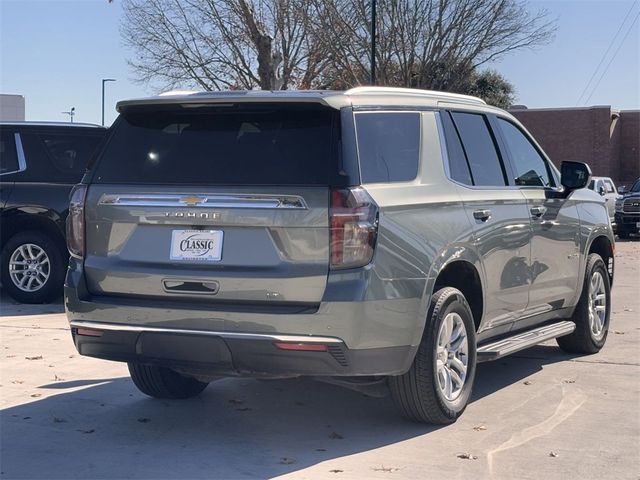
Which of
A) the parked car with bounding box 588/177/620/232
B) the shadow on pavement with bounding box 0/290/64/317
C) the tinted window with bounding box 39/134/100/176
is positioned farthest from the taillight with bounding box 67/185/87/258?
the parked car with bounding box 588/177/620/232

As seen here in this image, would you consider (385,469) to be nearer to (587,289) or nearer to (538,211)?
(538,211)

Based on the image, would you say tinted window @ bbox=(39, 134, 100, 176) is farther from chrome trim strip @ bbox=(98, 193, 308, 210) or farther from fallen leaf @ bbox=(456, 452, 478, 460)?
fallen leaf @ bbox=(456, 452, 478, 460)

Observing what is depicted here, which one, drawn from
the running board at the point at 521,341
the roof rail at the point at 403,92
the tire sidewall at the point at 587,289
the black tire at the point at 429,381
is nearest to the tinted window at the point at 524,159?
the roof rail at the point at 403,92

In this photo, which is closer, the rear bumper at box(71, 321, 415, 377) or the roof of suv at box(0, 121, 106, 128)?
the rear bumper at box(71, 321, 415, 377)

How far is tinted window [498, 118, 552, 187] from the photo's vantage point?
6.93 metres

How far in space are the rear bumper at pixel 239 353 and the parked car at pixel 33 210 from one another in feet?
18.8

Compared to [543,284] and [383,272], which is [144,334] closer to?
[383,272]

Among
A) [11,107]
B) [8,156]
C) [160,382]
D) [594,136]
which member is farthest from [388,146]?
[11,107]

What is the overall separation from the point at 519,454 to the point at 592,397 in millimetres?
1585

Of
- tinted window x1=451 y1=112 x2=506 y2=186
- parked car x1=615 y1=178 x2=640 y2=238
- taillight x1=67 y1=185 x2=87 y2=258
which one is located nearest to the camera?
taillight x1=67 y1=185 x2=87 y2=258

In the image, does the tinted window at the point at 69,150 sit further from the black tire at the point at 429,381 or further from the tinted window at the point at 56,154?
the black tire at the point at 429,381

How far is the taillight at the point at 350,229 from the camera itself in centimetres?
475

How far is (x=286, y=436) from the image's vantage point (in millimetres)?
5473

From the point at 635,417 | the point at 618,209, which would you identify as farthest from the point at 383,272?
the point at 618,209
